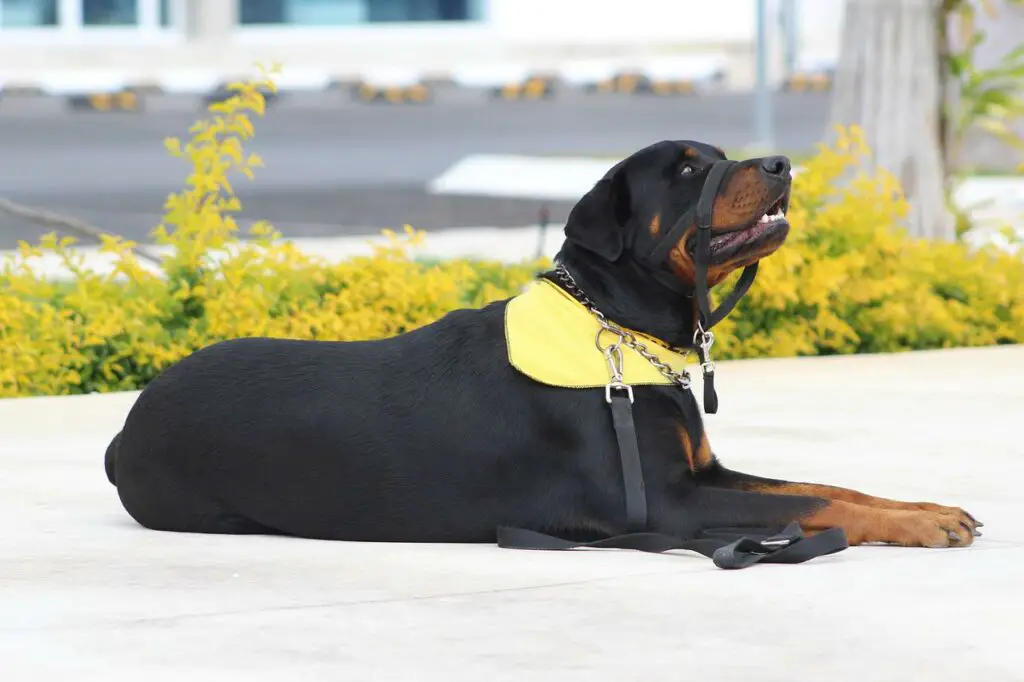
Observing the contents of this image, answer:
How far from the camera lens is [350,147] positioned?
25953 millimetres

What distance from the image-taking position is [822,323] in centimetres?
952

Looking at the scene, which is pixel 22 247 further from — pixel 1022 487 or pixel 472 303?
pixel 1022 487

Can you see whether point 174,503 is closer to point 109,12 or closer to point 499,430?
point 499,430

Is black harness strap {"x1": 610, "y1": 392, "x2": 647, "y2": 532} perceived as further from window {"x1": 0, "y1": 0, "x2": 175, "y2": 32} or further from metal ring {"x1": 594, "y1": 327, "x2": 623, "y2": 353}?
window {"x1": 0, "y1": 0, "x2": 175, "y2": 32}

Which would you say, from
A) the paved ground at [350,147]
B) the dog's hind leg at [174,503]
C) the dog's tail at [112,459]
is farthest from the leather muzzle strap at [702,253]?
the paved ground at [350,147]

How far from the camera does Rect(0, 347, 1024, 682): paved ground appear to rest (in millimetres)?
4035

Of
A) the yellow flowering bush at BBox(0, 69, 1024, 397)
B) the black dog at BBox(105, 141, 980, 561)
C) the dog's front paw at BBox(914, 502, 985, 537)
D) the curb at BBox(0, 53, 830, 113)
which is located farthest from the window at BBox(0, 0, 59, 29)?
the dog's front paw at BBox(914, 502, 985, 537)

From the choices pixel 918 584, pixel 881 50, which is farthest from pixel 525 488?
pixel 881 50

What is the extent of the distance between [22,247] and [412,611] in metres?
5.04

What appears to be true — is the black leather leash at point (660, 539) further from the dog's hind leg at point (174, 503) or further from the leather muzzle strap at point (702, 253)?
the dog's hind leg at point (174, 503)

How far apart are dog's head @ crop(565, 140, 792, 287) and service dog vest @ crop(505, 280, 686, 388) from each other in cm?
18

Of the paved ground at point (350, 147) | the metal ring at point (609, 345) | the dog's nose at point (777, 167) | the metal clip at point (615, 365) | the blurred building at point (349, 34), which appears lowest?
the paved ground at point (350, 147)

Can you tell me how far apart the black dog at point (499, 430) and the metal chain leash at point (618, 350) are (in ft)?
0.07

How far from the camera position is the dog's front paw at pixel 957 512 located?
5195 mm
